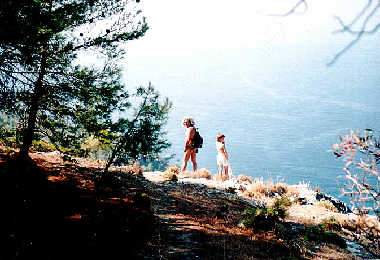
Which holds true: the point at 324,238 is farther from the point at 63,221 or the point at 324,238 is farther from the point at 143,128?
the point at 63,221

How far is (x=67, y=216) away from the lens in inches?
143

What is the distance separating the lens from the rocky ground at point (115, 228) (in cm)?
315

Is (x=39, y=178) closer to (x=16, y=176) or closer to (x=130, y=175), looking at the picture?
(x=16, y=176)

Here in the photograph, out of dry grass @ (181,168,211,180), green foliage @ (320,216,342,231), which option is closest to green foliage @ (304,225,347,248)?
green foliage @ (320,216,342,231)

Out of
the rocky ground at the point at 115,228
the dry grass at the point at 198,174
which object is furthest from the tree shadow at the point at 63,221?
the dry grass at the point at 198,174

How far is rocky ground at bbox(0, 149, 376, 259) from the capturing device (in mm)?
3154

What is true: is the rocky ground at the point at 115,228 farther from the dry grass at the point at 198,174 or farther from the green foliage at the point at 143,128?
the dry grass at the point at 198,174

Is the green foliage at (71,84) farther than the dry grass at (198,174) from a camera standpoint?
No

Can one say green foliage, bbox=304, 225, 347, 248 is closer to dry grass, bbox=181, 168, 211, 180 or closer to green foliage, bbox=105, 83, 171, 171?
green foliage, bbox=105, 83, 171, 171

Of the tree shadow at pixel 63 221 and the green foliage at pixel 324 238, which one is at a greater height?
the tree shadow at pixel 63 221

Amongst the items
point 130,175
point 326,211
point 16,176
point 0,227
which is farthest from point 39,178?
point 326,211

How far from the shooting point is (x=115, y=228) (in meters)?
3.74

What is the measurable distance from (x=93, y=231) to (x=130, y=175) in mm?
5019

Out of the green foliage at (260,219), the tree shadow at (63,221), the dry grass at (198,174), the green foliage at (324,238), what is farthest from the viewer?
the dry grass at (198,174)
